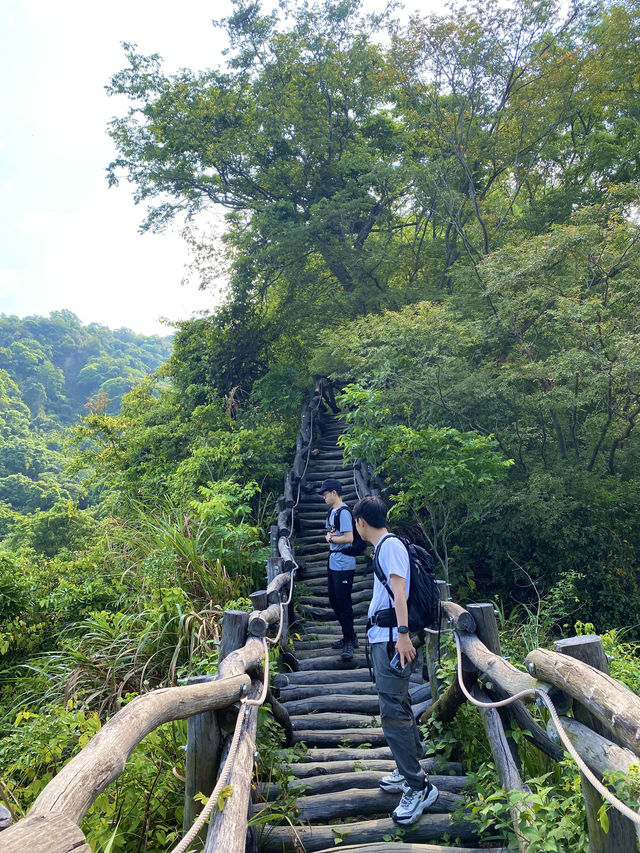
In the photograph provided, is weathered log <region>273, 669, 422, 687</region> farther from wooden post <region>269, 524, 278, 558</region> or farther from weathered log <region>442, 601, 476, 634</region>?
wooden post <region>269, 524, 278, 558</region>

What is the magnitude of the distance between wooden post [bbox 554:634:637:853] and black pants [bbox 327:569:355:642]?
11.1 ft

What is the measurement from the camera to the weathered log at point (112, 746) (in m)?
1.37

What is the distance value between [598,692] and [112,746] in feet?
5.46

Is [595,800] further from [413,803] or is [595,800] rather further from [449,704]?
[449,704]

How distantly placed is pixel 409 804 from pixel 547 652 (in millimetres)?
1404

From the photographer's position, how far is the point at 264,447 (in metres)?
11.4

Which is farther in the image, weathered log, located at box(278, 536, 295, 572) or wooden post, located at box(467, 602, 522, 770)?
weathered log, located at box(278, 536, 295, 572)

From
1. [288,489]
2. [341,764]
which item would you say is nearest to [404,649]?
[341,764]

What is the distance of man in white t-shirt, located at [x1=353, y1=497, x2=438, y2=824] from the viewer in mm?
2973

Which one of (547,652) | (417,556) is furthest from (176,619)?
(547,652)

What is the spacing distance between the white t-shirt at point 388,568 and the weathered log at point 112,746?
103 cm

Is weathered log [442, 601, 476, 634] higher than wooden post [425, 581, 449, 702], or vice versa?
weathered log [442, 601, 476, 634]

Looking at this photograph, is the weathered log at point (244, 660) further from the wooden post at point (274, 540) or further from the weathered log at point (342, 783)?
the wooden post at point (274, 540)

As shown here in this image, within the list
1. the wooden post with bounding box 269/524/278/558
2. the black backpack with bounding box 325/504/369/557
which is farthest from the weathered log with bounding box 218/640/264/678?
the wooden post with bounding box 269/524/278/558
